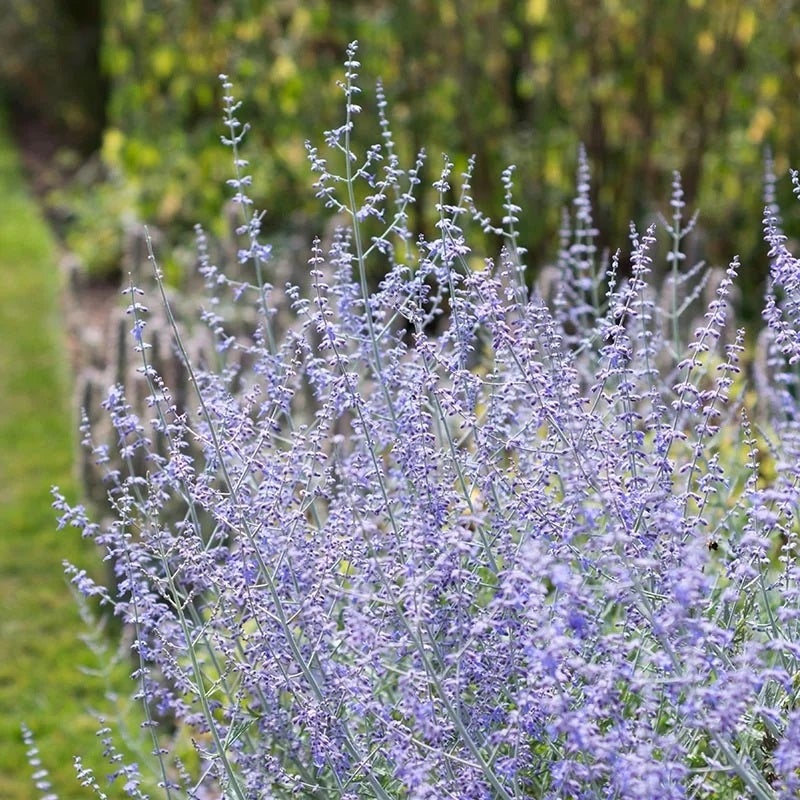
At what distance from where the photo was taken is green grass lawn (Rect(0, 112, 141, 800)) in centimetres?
418

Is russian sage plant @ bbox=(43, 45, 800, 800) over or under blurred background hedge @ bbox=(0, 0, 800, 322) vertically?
under

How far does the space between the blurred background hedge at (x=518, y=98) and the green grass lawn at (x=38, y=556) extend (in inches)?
45.9

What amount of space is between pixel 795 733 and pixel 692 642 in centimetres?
38

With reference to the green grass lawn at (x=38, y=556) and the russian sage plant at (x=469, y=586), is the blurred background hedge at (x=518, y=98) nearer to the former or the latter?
the green grass lawn at (x=38, y=556)

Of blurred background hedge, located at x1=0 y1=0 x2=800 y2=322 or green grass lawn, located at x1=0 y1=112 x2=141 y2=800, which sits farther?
blurred background hedge, located at x1=0 y1=0 x2=800 y2=322

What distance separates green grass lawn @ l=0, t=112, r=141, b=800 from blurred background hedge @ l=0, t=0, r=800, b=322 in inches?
45.9

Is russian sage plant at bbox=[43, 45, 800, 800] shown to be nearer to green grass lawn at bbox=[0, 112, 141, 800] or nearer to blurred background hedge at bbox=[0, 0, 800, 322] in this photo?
green grass lawn at bbox=[0, 112, 141, 800]

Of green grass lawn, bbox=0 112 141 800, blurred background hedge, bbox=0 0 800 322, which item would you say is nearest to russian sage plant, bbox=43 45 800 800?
green grass lawn, bbox=0 112 141 800

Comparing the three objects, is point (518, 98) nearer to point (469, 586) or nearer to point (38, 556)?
point (38, 556)

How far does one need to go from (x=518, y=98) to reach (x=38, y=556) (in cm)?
386

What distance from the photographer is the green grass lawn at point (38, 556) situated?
418cm

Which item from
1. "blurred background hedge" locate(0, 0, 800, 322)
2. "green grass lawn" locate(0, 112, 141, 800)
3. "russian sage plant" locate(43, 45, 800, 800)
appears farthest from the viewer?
"blurred background hedge" locate(0, 0, 800, 322)

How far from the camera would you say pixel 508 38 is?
6.75 meters

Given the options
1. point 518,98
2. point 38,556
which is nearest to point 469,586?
point 38,556
